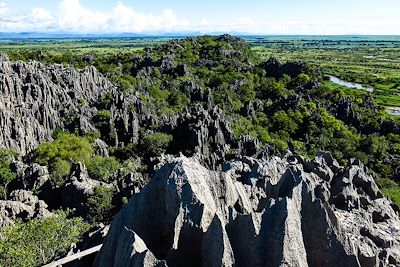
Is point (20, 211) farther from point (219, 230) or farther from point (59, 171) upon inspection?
point (219, 230)

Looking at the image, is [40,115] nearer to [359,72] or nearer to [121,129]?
[121,129]

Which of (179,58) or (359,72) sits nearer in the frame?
(179,58)

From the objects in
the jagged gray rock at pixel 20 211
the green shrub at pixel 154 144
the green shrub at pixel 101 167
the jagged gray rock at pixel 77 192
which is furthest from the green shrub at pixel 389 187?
the jagged gray rock at pixel 20 211

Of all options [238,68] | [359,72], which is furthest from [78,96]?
[359,72]

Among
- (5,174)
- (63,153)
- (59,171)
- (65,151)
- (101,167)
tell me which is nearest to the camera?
(5,174)

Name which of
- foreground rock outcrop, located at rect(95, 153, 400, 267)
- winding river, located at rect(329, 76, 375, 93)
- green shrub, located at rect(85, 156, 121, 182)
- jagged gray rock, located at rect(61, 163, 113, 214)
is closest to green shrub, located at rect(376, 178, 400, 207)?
foreground rock outcrop, located at rect(95, 153, 400, 267)

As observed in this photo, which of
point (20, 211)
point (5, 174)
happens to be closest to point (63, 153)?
point (5, 174)
